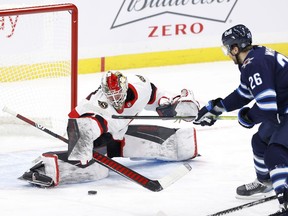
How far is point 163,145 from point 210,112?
71cm

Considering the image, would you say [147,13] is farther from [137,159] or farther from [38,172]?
[38,172]

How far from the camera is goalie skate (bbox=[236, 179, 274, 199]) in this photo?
201 inches

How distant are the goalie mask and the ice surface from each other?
0.46 meters

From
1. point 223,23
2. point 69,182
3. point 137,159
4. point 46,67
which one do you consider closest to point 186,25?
point 223,23

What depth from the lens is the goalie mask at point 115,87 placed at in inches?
209

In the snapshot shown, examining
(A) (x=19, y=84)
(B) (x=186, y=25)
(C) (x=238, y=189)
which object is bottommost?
(C) (x=238, y=189)

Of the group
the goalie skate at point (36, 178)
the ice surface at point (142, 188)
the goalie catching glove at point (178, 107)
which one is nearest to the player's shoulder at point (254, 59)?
the ice surface at point (142, 188)

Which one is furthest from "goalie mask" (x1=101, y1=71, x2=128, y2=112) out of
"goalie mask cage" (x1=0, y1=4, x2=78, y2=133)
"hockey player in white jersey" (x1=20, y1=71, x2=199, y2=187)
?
"goalie mask cage" (x1=0, y1=4, x2=78, y2=133)

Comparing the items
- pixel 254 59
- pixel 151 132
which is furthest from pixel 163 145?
pixel 254 59

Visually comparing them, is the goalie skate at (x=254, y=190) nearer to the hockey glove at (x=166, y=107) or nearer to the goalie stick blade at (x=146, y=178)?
the goalie stick blade at (x=146, y=178)

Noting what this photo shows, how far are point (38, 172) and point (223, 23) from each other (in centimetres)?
318

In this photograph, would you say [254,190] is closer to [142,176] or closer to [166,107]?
[142,176]

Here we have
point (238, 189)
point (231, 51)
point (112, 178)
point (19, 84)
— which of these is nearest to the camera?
point (231, 51)

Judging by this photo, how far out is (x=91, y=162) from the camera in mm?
5414
